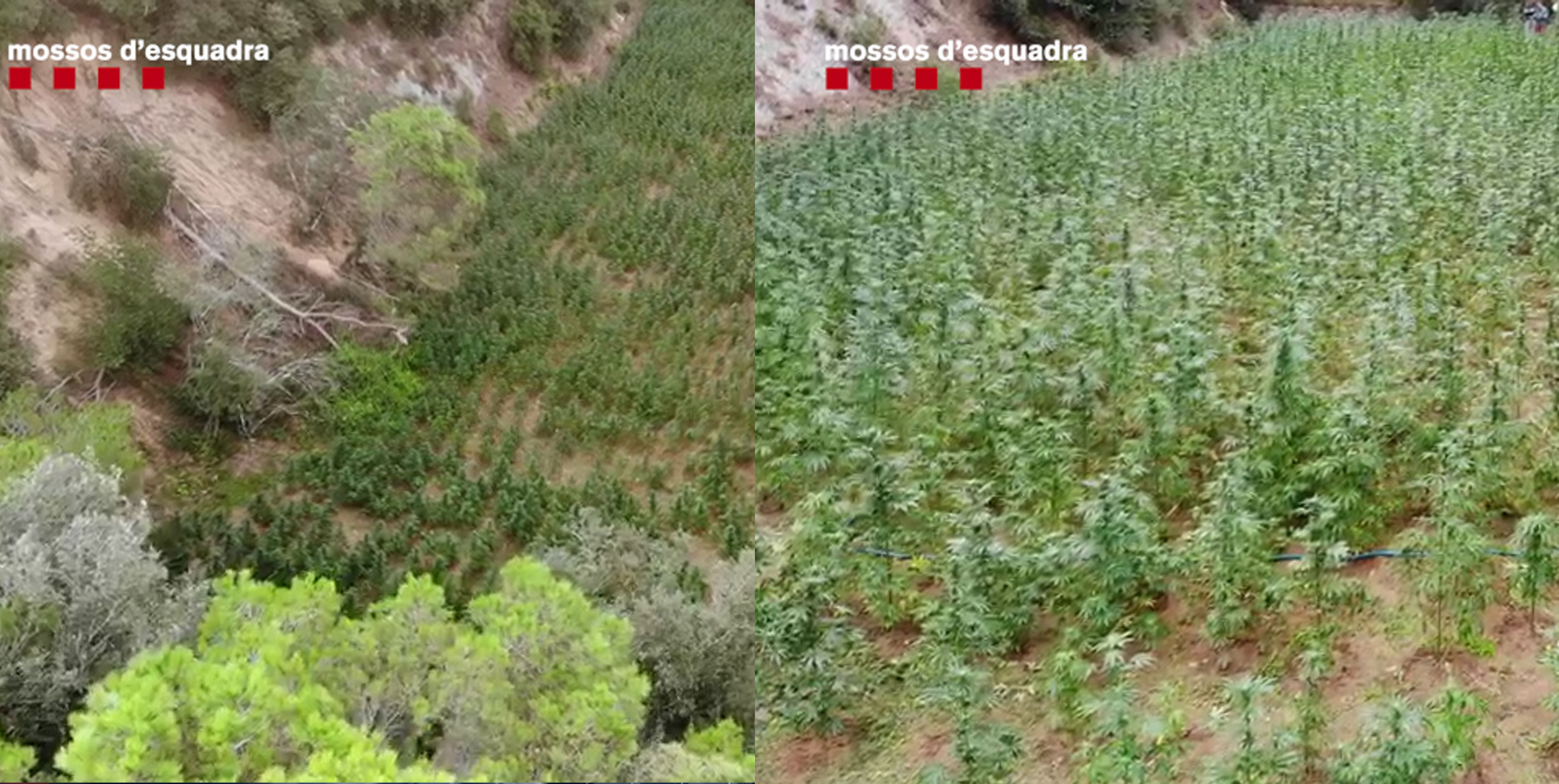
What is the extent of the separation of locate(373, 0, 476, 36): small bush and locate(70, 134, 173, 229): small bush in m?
6.31

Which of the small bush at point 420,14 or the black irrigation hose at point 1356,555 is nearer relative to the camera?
the black irrigation hose at point 1356,555

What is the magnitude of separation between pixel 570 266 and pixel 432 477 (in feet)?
14.1

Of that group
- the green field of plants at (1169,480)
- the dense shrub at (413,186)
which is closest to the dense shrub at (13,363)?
the dense shrub at (413,186)

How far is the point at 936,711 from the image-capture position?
4.86 metres

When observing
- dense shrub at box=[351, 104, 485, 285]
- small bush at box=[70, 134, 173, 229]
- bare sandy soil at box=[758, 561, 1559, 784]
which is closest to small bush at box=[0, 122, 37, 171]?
small bush at box=[70, 134, 173, 229]

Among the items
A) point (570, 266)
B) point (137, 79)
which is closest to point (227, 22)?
point (137, 79)

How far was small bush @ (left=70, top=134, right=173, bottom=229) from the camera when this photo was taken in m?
10.7

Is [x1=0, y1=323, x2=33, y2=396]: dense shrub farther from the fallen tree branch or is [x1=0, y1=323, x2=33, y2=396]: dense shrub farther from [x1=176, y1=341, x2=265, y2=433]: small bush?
the fallen tree branch

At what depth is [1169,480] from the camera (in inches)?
224

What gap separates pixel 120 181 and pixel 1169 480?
31.4ft

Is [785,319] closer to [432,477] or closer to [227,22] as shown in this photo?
[432,477]

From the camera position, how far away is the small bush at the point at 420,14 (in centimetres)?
1648

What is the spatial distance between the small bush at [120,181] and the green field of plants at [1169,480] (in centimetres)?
572

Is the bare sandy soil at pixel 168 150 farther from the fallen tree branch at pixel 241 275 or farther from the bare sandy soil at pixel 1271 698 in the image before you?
the bare sandy soil at pixel 1271 698
